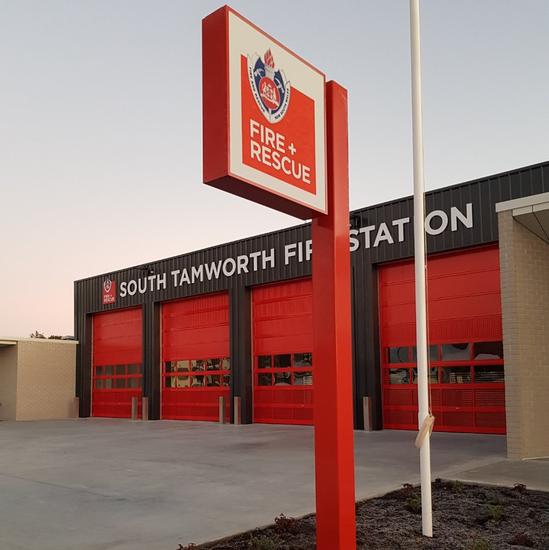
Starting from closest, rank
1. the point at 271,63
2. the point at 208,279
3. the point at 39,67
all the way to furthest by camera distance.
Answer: the point at 271,63 < the point at 39,67 < the point at 208,279

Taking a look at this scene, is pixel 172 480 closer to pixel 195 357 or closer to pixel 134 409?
pixel 195 357

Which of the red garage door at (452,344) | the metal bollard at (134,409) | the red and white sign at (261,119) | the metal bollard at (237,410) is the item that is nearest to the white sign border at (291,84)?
the red and white sign at (261,119)

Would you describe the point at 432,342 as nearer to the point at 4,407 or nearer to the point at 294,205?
the point at 294,205

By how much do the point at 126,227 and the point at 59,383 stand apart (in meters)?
9.98

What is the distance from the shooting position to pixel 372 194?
2334cm

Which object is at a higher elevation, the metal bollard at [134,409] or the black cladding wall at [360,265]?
the black cladding wall at [360,265]

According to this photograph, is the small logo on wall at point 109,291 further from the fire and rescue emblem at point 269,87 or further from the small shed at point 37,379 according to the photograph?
the fire and rescue emblem at point 269,87

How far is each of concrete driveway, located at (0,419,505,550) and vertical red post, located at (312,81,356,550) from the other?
1.73m

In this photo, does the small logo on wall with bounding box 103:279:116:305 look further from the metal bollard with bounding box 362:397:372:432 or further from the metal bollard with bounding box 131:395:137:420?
the metal bollard with bounding box 362:397:372:432

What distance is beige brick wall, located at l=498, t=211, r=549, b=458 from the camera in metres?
12.3

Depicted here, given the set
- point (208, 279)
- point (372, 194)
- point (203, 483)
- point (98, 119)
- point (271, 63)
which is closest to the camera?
point (271, 63)

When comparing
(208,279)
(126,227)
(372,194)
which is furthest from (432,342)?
(126,227)

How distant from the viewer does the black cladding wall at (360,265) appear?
17172 mm

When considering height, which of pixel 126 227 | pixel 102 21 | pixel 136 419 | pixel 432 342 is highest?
pixel 102 21
